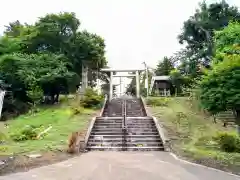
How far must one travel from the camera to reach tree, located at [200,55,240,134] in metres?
13.3

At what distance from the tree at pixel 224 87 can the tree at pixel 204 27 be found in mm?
18951

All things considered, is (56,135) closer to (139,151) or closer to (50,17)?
(139,151)

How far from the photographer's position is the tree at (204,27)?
107ft

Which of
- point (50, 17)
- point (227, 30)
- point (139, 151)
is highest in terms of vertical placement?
point (50, 17)

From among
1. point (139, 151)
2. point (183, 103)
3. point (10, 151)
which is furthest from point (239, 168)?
point (183, 103)

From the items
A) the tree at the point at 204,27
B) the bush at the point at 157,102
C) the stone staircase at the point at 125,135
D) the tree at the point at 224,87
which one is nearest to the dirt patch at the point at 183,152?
the stone staircase at the point at 125,135

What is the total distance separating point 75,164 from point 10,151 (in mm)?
2835

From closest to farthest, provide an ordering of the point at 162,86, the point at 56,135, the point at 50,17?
1. the point at 56,135
2. the point at 50,17
3. the point at 162,86

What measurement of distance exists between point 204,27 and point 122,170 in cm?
2773

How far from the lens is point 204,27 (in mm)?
34062

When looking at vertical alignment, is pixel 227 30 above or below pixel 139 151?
above

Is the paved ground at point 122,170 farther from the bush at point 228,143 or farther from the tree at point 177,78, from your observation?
the tree at point 177,78

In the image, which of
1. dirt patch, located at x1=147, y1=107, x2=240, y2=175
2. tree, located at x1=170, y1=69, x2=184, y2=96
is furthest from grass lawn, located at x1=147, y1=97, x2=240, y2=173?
tree, located at x1=170, y1=69, x2=184, y2=96

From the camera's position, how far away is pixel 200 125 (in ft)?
59.0
